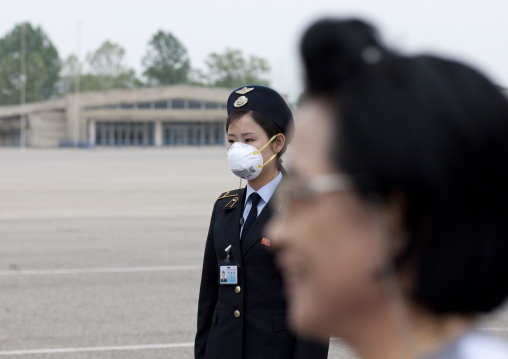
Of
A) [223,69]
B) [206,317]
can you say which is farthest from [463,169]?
[223,69]

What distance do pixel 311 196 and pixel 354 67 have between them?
0.21 m

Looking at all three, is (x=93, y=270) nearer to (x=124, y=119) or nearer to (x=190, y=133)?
(x=124, y=119)

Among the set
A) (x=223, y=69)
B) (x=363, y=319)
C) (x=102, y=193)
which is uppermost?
(x=223, y=69)

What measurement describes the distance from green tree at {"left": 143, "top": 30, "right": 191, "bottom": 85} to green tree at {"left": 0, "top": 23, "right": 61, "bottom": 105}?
1864 cm

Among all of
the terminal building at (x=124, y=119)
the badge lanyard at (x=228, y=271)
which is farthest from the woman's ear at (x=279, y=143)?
the terminal building at (x=124, y=119)

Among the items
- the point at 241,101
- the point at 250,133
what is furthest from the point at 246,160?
the point at 241,101

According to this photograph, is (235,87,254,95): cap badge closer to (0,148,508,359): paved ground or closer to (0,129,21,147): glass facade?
(0,148,508,359): paved ground

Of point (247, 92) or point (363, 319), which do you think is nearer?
point (363, 319)

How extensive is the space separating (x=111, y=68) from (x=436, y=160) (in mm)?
147260

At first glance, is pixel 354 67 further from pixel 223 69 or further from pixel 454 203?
pixel 223 69

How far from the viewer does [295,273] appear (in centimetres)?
116

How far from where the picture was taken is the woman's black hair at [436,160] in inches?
40.4

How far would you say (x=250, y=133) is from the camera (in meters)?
3.36

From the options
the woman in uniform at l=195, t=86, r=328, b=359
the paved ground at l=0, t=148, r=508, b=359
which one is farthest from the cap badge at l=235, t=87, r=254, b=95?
the paved ground at l=0, t=148, r=508, b=359
